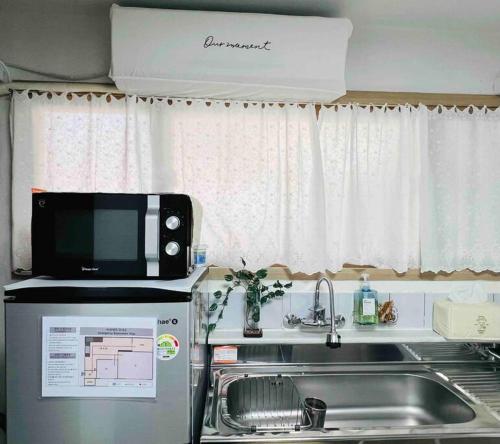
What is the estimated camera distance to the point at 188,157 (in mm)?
1789

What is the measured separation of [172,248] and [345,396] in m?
1.16

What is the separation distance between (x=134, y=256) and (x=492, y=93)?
77.7 inches

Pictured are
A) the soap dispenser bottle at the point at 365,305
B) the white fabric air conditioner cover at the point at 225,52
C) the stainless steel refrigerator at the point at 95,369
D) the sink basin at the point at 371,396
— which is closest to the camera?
the stainless steel refrigerator at the point at 95,369

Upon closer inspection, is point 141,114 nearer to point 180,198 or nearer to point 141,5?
point 141,5

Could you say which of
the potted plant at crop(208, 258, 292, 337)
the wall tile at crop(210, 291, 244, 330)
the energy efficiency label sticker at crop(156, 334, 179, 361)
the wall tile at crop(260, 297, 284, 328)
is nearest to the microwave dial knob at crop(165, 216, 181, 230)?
the energy efficiency label sticker at crop(156, 334, 179, 361)

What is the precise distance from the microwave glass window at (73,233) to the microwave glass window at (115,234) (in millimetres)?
25

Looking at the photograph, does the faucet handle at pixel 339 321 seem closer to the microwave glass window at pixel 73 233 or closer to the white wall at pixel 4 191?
the microwave glass window at pixel 73 233

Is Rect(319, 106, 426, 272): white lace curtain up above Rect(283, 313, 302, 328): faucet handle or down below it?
above

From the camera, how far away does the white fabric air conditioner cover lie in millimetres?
1548

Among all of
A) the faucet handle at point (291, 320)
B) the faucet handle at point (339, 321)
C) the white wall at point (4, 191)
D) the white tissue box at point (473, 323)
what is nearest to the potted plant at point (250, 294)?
the faucet handle at point (291, 320)

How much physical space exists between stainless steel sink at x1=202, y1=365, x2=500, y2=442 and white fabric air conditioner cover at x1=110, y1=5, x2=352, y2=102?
1327mm

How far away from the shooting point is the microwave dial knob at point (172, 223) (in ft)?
4.14

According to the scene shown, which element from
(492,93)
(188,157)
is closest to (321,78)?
(188,157)

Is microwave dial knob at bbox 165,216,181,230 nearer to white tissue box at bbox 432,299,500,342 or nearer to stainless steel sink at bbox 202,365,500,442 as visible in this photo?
stainless steel sink at bbox 202,365,500,442
